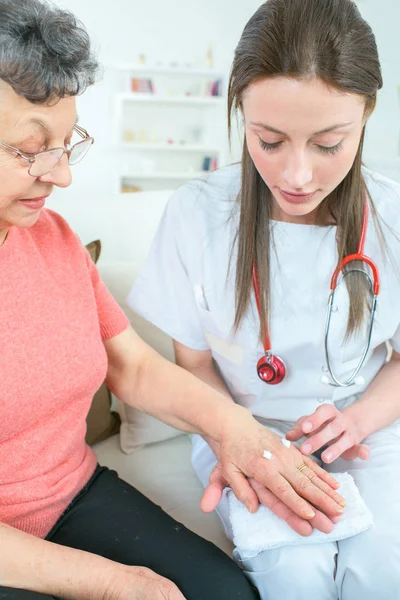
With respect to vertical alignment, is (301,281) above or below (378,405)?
above

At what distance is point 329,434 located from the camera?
46.4 inches

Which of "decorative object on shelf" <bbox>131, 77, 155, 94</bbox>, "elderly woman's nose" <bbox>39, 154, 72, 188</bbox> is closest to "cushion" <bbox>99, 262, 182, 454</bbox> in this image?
"elderly woman's nose" <bbox>39, 154, 72, 188</bbox>

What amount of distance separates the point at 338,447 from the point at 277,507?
164 millimetres

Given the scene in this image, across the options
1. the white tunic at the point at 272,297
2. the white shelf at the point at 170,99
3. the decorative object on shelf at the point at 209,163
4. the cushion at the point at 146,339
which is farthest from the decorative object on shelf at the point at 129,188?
the white tunic at the point at 272,297

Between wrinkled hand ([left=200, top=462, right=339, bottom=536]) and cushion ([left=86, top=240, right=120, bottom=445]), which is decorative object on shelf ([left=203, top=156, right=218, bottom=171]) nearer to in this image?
cushion ([left=86, top=240, right=120, bottom=445])

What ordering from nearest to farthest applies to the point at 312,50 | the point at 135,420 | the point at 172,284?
the point at 312,50 → the point at 172,284 → the point at 135,420

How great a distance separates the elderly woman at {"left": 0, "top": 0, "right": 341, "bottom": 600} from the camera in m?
0.92

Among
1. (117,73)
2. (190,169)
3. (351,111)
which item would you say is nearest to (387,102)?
(190,169)

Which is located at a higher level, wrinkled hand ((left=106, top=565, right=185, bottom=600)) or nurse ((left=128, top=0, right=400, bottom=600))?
nurse ((left=128, top=0, right=400, bottom=600))

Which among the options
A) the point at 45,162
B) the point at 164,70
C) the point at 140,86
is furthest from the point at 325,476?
the point at 140,86

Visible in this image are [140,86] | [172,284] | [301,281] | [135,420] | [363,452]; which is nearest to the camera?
[363,452]

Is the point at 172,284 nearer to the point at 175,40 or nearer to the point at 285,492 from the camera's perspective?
the point at 285,492

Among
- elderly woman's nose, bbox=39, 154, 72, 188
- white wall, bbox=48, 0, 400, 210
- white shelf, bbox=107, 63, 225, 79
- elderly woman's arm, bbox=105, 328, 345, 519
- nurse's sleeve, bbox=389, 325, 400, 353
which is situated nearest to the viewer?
elderly woman's nose, bbox=39, 154, 72, 188

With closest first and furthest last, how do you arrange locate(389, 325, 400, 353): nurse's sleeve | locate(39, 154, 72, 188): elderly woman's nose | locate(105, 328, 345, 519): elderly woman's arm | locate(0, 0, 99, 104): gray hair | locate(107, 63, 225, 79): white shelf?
1. locate(0, 0, 99, 104): gray hair
2. locate(39, 154, 72, 188): elderly woman's nose
3. locate(105, 328, 345, 519): elderly woman's arm
4. locate(389, 325, 400, 353): nurse's sleeve
5. locate(107, 63, 225, 79): white shelf
